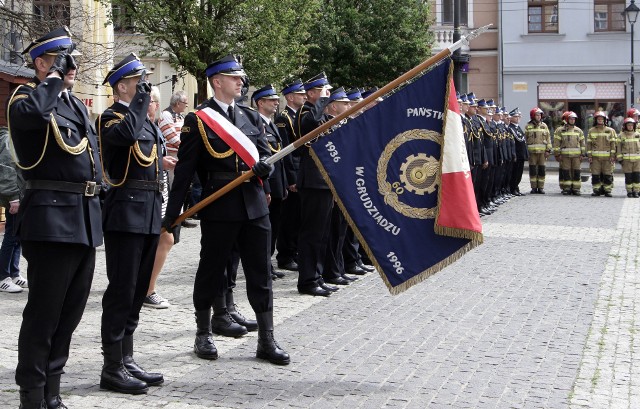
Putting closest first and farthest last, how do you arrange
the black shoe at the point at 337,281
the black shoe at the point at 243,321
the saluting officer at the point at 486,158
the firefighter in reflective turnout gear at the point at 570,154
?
the black shoe at the point at 243,321 < the black shoe at the point at 337,281 < the saluting officer at the point at 486,158 < the firefighter in reflective turnout gear at the point at 570,154

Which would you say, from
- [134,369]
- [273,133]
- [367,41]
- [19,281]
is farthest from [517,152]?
[134,369]

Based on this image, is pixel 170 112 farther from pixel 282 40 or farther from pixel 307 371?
pixel 282 40

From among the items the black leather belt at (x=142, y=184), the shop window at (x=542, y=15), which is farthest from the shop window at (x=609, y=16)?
the black leather belt at (x=142, y=184)

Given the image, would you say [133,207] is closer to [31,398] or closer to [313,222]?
[31,398]

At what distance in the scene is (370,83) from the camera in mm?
37781

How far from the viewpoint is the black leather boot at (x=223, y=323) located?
8.14 metres

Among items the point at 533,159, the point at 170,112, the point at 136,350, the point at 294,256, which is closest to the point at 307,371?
the point at 136,350

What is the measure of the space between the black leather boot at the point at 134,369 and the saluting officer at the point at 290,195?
4.80m

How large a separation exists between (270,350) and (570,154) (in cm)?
1962

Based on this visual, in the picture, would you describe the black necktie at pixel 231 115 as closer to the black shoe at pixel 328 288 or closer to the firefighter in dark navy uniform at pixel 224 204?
the firefighter in dark navy uniform at pixel 224 204

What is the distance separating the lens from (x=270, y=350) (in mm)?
7270

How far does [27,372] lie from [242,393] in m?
1.34

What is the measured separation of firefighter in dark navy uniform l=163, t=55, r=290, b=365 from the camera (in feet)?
23.6

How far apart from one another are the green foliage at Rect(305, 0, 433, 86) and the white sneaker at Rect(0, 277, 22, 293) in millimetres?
26336
